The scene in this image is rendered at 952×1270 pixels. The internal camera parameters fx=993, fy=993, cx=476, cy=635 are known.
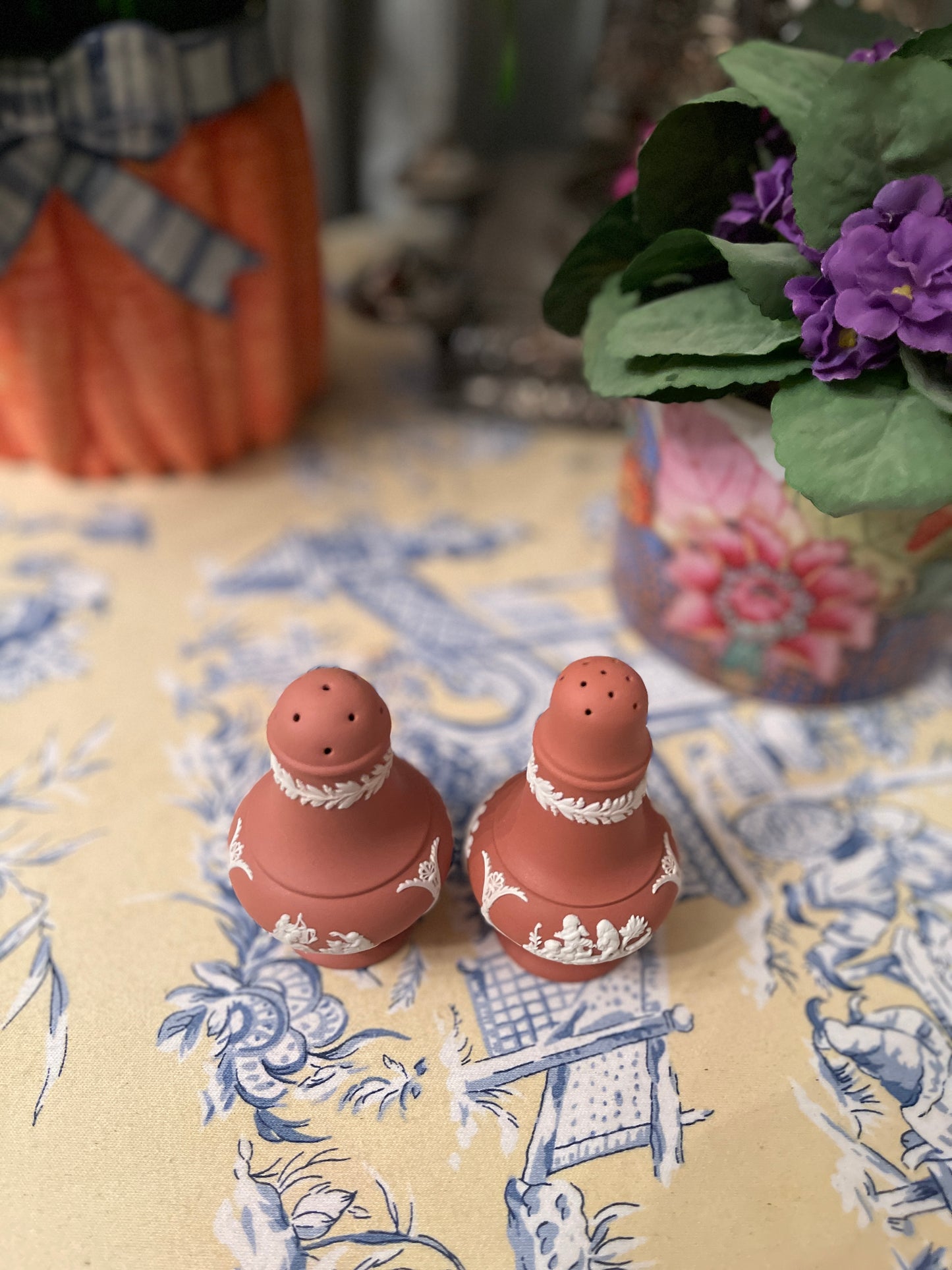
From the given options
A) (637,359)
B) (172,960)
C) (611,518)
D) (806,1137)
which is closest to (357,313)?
(611,518)

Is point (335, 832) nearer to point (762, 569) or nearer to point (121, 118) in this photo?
point (762, 569)

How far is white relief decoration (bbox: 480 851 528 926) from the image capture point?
1.22 feet

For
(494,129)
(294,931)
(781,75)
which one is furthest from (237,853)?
(494,129)

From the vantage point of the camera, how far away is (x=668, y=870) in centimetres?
38

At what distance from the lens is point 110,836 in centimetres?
46

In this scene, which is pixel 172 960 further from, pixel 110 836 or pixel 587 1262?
pixel 587 1262

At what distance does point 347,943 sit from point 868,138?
1.16ft

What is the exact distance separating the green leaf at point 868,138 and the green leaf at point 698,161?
2.0 inches

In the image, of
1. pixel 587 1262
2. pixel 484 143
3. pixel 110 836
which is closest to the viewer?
pixel 587 1262

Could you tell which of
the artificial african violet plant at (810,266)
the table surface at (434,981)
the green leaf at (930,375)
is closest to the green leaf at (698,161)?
the artificial african violet plant at (810,266)

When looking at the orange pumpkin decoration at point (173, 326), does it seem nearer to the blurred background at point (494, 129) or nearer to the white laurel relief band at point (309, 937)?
the blurred background at point (494, 129)

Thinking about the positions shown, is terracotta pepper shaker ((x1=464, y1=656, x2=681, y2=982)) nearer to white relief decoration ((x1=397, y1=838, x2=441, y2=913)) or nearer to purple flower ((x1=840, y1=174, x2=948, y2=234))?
white relief decoration ((x1=397, y1=838, x2=441, y2=913))

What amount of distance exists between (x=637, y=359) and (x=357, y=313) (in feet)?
1.20

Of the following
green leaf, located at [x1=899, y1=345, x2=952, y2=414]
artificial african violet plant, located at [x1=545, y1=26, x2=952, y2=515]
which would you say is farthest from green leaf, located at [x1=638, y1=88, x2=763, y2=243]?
green leaf, located at [x1=899, y1=345, x2=952, y2=414]
